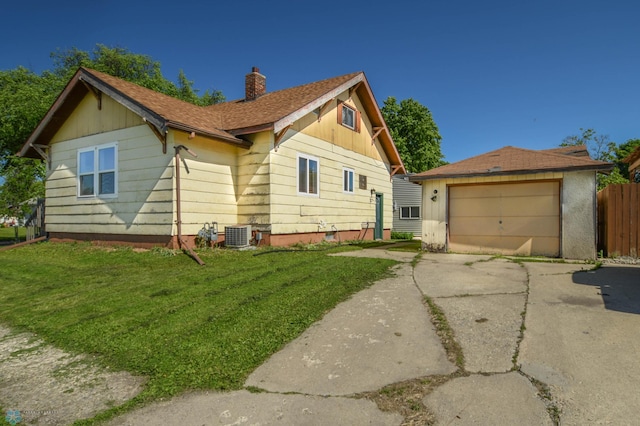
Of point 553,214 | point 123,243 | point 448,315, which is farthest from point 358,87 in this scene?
point 448,315

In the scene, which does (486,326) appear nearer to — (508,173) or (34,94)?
(508,173)

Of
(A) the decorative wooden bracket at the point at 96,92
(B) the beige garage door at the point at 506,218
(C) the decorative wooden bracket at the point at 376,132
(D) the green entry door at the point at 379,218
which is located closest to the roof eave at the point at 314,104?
(C) the decorative wooden bracket at the point at 376,132

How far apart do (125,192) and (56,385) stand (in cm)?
871

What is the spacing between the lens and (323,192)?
13031mm

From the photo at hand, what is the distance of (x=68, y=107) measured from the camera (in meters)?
12.0

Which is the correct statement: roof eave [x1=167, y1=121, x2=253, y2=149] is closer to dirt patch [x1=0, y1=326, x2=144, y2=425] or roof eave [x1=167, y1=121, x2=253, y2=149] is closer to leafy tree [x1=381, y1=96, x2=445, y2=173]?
dirt patch [x1=0, y1=326, x2=144, y2=425]

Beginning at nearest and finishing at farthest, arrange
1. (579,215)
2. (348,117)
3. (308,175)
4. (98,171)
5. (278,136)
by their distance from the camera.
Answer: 1. (579,215)
2. (278,136)
3. (98,171)
4. (308,175)
5. (348,117)

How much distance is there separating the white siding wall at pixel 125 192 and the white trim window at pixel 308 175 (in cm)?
423

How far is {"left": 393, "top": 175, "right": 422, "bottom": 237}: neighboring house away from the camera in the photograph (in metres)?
23.8

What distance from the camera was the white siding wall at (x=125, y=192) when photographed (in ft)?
32.1

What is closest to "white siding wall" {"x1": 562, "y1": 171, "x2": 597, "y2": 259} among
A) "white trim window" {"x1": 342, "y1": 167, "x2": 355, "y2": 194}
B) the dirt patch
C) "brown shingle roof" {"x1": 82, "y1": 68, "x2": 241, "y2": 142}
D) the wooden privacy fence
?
the wooden privacy fence

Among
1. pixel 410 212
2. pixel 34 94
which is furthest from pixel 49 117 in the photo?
pixel 410 212

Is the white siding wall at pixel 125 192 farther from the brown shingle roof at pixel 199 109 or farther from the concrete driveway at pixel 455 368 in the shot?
the concrete driveway at pixel 455 368

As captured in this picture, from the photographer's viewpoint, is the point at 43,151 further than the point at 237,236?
Yes
